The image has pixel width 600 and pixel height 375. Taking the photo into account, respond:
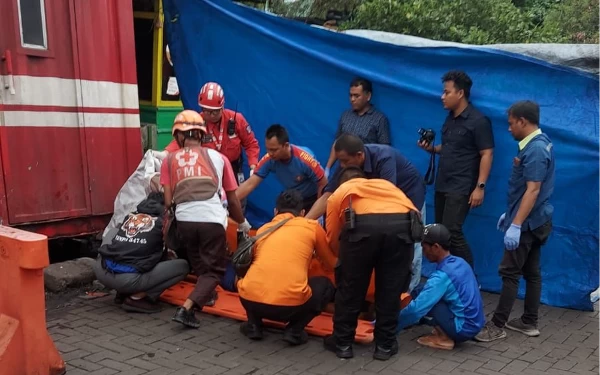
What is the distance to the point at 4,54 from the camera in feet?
15.7

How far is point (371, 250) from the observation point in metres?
3.69

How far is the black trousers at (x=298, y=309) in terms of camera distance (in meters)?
3.95

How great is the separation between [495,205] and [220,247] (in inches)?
91.6

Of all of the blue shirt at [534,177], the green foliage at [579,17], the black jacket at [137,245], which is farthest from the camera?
the green foliage at [579,17]

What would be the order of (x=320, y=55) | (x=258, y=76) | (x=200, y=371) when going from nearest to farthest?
(x=200, y=371) → (x=320, y=55) → (x=258, y=76)

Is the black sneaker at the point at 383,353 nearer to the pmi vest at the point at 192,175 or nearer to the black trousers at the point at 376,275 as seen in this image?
the black trousers at the point at 376,275

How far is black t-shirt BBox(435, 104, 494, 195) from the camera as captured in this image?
4730 millimetres

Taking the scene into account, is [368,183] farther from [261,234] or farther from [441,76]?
[441,76]

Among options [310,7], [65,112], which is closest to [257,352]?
[65,112]

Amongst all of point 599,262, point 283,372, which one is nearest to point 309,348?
point 283,372

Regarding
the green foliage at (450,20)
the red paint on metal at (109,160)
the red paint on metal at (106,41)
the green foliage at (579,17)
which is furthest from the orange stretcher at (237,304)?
the green foliage at (579,17)

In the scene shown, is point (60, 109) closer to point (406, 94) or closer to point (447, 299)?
point (406, 94)

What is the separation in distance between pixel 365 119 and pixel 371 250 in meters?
1.96

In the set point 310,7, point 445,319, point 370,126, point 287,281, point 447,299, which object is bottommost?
point 445,319
